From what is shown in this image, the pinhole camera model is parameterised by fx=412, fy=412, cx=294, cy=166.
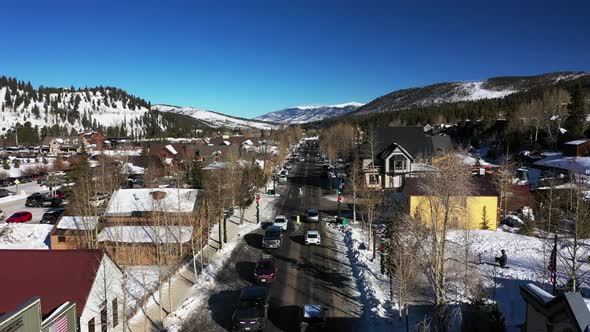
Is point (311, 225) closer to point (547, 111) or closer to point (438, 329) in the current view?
point (438, 329)

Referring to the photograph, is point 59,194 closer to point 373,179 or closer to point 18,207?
point 18,207

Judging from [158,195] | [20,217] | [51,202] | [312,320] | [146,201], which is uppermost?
[158,195]

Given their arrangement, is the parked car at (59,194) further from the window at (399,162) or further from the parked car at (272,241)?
the window at (399,162)

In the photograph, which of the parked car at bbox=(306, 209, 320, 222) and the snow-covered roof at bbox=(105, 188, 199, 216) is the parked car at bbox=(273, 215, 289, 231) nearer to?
the parked car at bbox=(306, 209, 320, 222)

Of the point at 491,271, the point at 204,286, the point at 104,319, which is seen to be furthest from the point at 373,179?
the point at 104,319

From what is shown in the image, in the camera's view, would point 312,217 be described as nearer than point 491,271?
No

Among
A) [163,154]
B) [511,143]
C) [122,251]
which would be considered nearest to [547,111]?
[511,143]

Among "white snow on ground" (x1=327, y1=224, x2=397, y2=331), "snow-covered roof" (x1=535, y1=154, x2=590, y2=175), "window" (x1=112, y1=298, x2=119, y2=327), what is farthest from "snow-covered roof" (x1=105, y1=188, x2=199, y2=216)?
"snow-covered roof" (x1=535, y1=154, x2=590, y2=175)

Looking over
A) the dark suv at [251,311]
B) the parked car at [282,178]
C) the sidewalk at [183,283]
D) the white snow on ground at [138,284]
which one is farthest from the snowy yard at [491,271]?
the parked car at [282,178]
